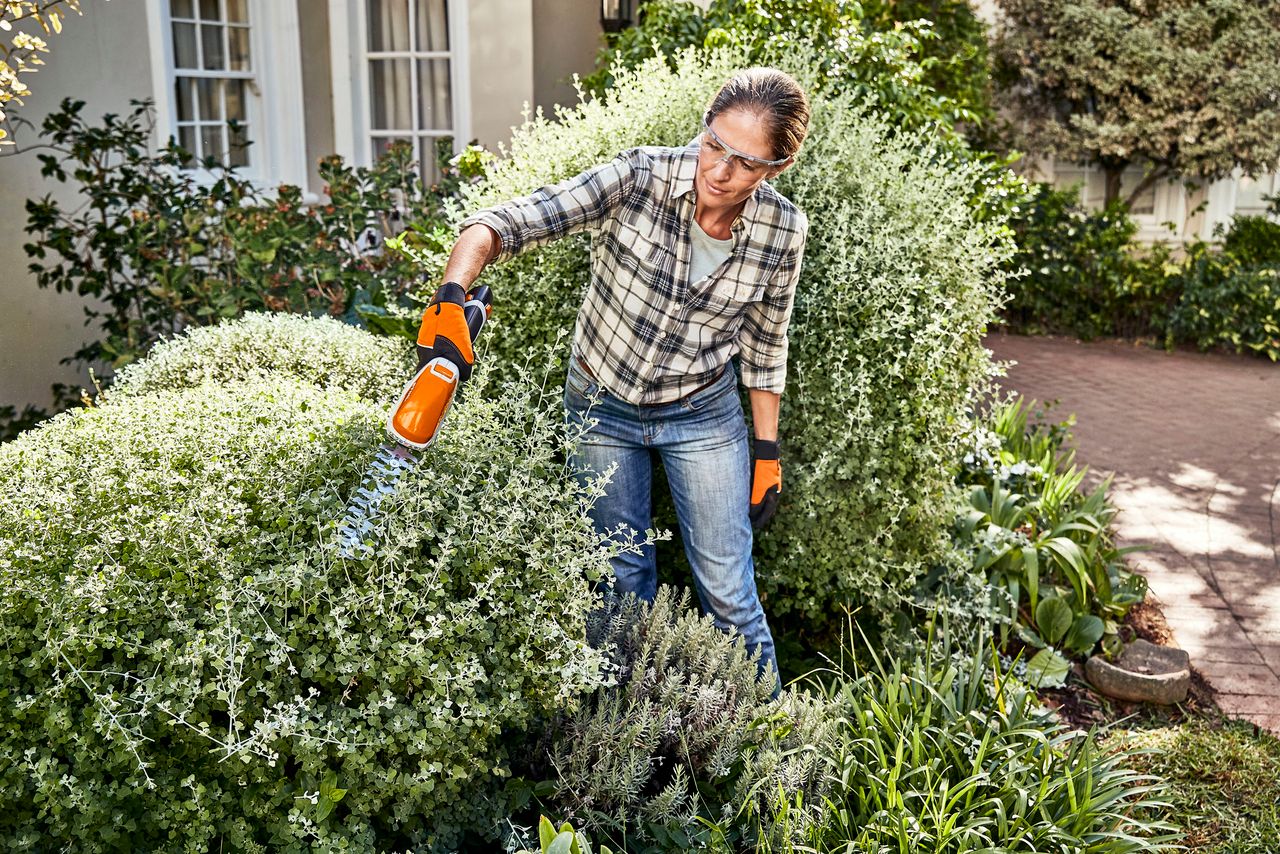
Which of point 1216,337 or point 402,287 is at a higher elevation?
point 402,287

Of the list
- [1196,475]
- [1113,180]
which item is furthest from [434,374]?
[1113,180]

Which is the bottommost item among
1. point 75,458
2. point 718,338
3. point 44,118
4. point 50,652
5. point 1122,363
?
point 1122,363

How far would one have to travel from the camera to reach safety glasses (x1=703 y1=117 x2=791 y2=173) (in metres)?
2.74

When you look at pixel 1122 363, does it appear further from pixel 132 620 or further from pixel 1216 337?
pixel 132 620

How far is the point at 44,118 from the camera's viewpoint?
5.41 meters

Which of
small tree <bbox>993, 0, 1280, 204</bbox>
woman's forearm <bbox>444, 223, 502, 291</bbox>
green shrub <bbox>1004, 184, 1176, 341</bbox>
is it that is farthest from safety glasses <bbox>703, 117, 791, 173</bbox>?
small tree <bbox>993, 0, 1280, 204</bbox>

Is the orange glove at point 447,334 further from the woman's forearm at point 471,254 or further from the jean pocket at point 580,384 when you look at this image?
the jean pocket at point 580,384

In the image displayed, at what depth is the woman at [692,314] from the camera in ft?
9.09

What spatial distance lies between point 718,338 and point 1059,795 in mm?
1521

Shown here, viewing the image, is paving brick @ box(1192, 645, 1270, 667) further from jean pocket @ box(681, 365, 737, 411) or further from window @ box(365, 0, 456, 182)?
window @ box(365, 0, 456, 182)

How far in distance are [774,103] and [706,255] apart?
17.5 inches

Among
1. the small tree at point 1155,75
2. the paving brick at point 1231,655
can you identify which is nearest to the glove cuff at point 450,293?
the paving brick at point 1231,655

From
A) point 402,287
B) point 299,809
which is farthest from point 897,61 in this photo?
point 299,809

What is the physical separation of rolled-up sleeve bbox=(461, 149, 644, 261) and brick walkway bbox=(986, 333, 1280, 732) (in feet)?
9.97
